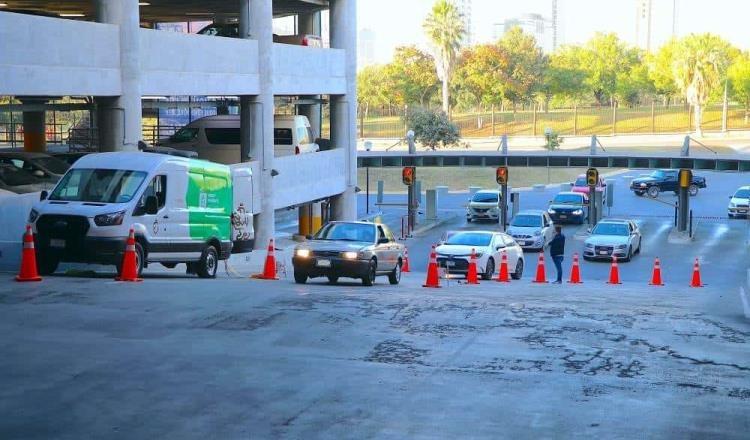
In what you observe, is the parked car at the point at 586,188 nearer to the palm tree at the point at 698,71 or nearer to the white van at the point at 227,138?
the white van at the point at 227,138

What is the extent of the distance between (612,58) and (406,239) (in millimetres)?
100385

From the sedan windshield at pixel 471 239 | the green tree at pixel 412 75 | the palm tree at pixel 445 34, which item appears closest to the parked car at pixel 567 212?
the sedan windshield at pixel 471 239

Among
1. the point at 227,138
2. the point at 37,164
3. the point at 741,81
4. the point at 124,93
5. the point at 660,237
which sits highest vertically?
the point at 741,81

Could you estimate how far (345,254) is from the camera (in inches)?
939

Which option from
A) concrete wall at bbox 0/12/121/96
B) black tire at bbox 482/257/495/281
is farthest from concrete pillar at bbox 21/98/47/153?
black tire at bbox 482/257/495/281

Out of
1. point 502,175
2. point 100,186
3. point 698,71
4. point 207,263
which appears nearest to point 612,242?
point 502,175

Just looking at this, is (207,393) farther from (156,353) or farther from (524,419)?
(524,419)

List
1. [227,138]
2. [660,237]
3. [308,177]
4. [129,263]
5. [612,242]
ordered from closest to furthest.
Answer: [129,263], [227,138], [308,177], [612,242], [660,237]

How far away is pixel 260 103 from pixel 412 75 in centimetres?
10466

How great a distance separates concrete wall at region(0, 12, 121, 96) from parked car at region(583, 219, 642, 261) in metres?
24.0

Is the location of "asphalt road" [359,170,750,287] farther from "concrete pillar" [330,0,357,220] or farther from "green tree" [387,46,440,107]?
"green tree" [387,46,440,107]

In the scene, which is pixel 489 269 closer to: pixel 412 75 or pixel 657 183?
pixel 657 183

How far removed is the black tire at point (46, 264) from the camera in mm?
20562

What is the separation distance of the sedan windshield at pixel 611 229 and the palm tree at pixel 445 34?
74.1 m
